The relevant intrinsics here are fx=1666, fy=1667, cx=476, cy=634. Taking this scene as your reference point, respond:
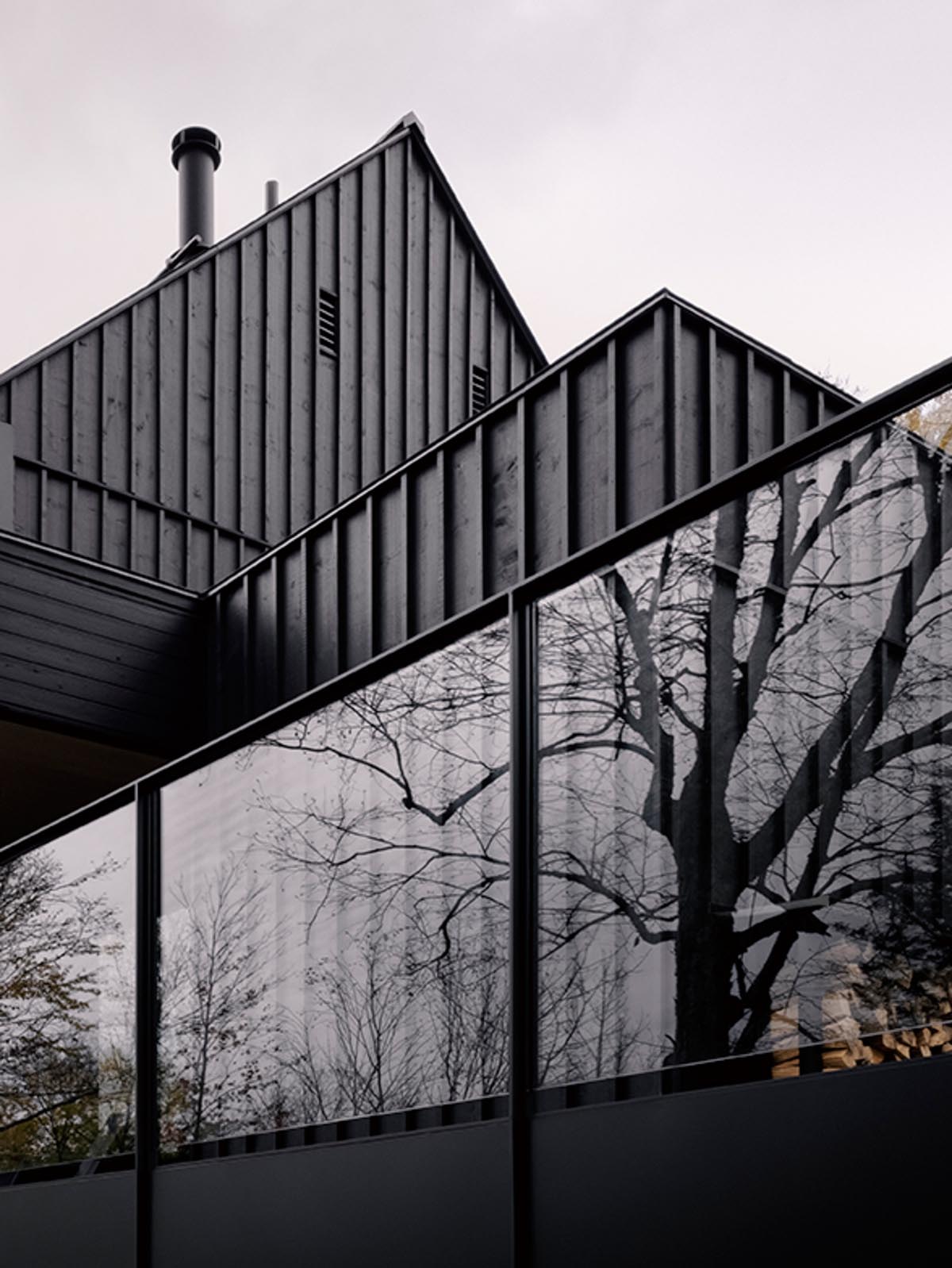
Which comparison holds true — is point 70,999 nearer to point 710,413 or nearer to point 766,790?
point 766,790

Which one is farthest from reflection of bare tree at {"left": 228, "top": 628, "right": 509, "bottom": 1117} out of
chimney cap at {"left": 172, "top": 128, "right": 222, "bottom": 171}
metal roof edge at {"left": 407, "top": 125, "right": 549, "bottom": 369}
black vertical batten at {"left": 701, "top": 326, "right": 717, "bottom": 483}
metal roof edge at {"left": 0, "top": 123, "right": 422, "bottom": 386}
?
chimney cap at {"left": 172, "top": 128, "right": 222, "bottom": 171}

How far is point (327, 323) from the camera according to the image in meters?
13.5

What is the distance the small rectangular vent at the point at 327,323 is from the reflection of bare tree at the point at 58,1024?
307 inches

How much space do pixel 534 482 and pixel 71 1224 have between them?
377 cm

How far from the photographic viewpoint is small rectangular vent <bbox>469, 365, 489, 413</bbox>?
1465cm

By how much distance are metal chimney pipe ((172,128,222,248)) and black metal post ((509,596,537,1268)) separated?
41.4 feet

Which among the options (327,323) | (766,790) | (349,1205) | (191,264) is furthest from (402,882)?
(327,323)

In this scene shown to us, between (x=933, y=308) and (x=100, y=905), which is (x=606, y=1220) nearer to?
(x=100, y=905)

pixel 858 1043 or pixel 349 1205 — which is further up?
pixel 858 1043

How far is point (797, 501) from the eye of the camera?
3.31 metres

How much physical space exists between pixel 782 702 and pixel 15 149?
770 inches

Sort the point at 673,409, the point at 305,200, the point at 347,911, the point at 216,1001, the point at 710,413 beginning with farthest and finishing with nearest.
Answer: the point at 305,200 → the point at 710,413 → the point at 673,409 → the point at 216,1001 → the point at 347,911

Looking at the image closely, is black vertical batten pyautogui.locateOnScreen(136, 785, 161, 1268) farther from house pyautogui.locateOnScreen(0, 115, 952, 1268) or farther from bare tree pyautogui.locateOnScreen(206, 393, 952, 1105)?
bare tree pyautogui.locateOnScreen(206, 393, 952, 1105)

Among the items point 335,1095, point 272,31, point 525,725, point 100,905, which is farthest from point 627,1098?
point 272,31
